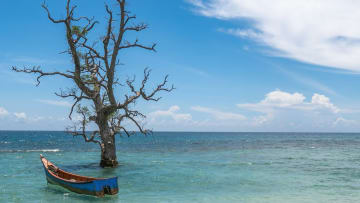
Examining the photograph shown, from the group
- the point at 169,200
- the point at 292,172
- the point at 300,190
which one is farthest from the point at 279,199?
the point at 292,172

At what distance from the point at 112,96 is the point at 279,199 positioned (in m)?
16.1

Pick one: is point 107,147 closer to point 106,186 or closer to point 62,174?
point 62,174

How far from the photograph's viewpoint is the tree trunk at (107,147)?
30766mm

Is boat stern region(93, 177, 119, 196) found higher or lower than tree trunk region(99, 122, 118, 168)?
lower

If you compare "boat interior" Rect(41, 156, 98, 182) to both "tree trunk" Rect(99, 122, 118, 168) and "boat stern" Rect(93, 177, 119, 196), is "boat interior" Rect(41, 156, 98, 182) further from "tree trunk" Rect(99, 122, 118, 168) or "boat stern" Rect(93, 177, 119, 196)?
"tree trunk" Rect(99, 122, 118, 168)

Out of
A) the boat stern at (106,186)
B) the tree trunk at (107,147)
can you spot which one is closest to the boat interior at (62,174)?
the boat stern at (106,186)

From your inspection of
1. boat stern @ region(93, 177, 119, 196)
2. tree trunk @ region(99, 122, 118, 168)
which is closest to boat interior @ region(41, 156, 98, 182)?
boat stern @ region(93, 177, 119, 196)

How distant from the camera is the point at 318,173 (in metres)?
29.7

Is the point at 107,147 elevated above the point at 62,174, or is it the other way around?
the point at 107,147

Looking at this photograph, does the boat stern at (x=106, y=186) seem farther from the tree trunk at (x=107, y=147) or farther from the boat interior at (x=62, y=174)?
the tree trunk at (x=107, y=147)

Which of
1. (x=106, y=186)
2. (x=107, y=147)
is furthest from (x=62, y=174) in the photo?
(x=107, y=147)

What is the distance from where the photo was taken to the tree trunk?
30.8 meters

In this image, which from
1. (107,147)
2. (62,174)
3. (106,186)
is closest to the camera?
(106,186)

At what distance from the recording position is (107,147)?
31188mm
